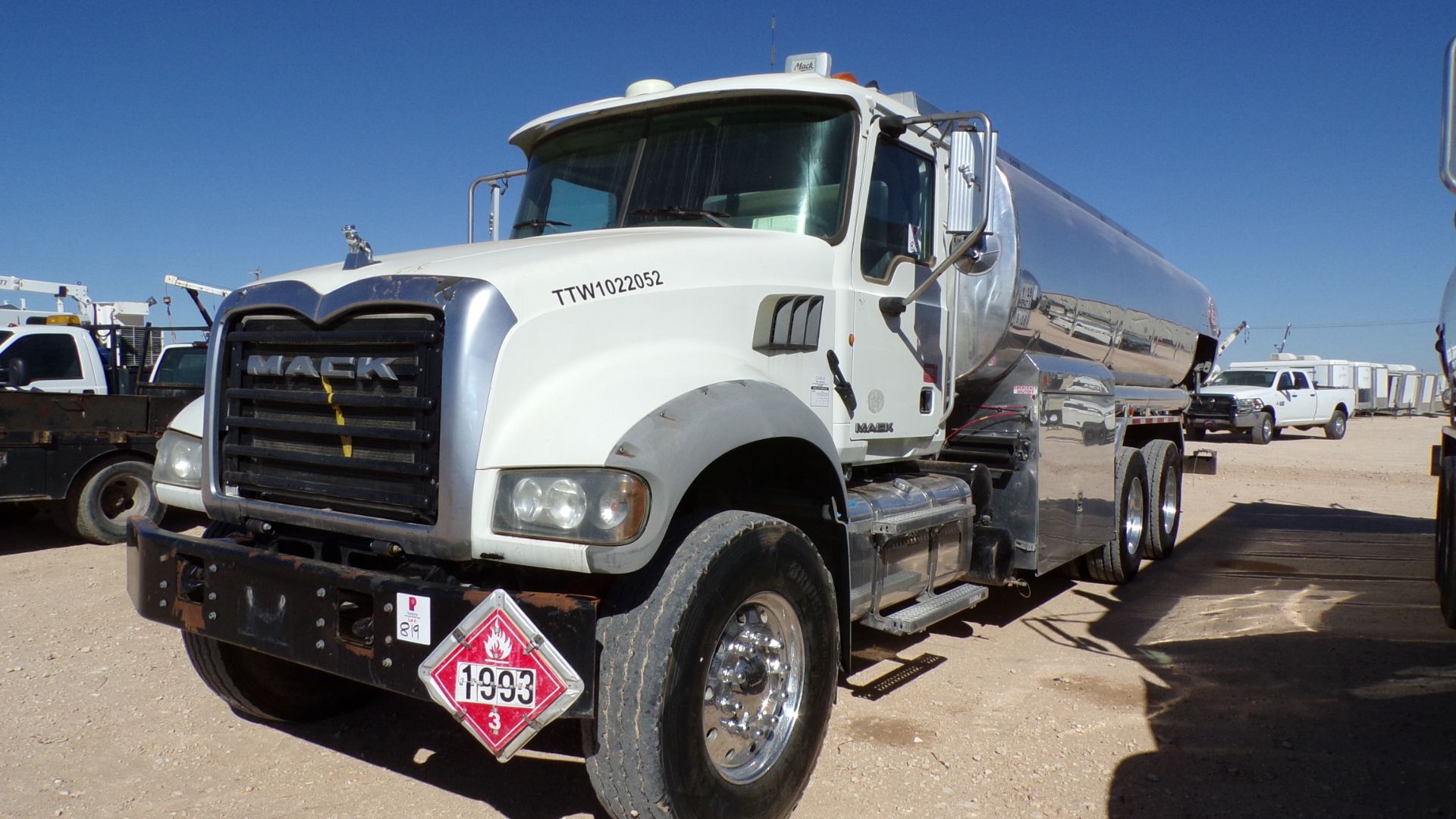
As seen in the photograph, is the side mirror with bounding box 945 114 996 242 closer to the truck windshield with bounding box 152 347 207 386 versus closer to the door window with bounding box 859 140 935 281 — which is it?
the door window with bounding box 859 140 935 281

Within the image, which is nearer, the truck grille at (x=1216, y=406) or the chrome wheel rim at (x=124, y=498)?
the chrome wheel rim at (x=124, y=498)

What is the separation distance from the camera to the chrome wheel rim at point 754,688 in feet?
10.9

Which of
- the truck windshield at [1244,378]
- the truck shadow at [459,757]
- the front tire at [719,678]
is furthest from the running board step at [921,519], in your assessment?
the truck windshield at [1244,378]

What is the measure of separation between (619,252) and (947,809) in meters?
2.32

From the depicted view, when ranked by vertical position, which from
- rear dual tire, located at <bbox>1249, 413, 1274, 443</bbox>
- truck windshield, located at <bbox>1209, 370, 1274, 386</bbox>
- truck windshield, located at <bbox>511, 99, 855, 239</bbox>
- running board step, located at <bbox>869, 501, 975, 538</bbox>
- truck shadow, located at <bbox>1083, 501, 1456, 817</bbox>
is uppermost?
truck windshield, located at <bbox>511, 99, 855, 239</bbox>

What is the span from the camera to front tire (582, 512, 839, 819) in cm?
288

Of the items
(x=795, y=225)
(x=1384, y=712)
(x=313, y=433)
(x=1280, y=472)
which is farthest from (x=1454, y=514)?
(x=1280, y=472)

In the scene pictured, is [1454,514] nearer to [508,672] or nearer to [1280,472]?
[508,672]

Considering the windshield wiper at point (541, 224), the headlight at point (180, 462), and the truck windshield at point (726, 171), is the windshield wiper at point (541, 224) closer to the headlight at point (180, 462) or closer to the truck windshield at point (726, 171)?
the truck windshield at point (726, 171)

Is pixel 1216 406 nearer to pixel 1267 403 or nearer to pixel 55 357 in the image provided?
pixel 1267 403

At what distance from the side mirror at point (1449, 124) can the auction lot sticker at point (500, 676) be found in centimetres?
367

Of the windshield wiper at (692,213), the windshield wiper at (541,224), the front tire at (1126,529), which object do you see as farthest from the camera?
the front tire at (1126,529)

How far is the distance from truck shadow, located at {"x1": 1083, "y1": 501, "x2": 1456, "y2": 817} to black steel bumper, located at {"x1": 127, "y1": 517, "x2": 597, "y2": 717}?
7.34 ft

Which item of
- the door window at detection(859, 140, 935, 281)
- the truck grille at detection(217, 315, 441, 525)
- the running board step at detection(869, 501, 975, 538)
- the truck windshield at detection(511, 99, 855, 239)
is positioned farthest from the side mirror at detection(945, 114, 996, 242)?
the truck grille at detection(217, 315, 441, 525)
